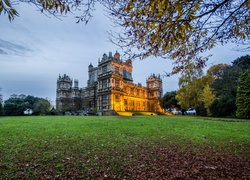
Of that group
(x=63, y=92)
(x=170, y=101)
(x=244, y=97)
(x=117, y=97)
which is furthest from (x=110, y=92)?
(x=244, y=97)

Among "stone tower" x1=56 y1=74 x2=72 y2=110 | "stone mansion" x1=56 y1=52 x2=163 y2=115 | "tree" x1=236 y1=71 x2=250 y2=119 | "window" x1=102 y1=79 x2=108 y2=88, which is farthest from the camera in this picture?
"stone tower" x1=56 y1=74 x2=72 y2=110

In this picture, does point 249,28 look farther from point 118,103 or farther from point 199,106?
point 118,103

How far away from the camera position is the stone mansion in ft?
130

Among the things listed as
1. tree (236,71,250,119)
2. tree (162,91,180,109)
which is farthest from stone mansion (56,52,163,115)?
tree (236,71,250,119)

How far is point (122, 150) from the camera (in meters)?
5.00

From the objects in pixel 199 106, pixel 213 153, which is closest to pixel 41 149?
pixel 213 153

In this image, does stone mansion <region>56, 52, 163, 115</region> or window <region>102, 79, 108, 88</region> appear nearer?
stone mansion <region>56, 52, 163, 115</region>

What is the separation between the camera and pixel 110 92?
38.7m

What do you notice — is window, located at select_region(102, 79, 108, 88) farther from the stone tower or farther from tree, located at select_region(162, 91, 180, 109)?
tree, located at select_region(162, 91, 180, 109)

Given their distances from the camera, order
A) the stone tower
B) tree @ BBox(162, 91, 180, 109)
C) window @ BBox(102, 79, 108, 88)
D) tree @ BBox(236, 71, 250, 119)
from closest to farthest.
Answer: tree @ BBox(236, 71, 250, 119) → window @ BBox(102, 79, 108, 88) → tree @ BBox(162, 91, 180, 109) → the stone tower

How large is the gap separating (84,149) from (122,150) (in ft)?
4.21

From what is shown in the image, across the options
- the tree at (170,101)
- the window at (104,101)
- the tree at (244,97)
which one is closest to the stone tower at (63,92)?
the window at (104,101)

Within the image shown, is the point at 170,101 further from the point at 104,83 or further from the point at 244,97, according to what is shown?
the point at 244,97

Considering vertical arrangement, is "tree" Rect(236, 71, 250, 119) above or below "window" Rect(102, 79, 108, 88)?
below
